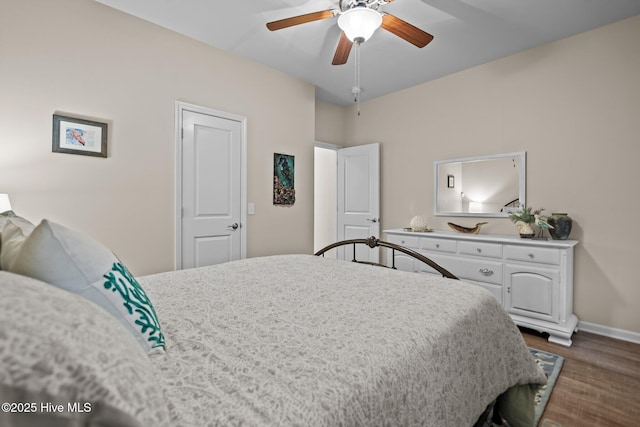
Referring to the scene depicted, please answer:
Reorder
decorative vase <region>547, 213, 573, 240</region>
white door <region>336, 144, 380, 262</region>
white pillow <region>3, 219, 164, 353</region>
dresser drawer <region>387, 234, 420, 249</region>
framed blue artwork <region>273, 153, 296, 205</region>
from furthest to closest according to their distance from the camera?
white door <region>336, 144, 380, 262</region>
framed blue artwork <region>273, 153, 296, 205</region>
dresser drawer <region>387, 234, 420, 249</region>
decorative vase <region>547, 213, 573, 240</region>
white pillow <region>3, 219, 164, 353</region>

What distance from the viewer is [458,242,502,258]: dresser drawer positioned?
117 inches

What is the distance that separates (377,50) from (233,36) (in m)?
1.46

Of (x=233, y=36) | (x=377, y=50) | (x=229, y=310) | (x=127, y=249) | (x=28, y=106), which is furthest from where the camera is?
(x=377, y=50)

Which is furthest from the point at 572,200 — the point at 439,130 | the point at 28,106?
the point at 28,106

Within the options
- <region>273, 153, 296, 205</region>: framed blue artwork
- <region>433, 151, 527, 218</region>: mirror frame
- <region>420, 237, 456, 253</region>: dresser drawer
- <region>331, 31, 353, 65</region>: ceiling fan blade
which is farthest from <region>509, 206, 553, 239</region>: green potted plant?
<region>273, 153, 296, 205</region>: framed blue artwork

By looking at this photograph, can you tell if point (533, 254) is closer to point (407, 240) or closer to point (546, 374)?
point (546, 374)

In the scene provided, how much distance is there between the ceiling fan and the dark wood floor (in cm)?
253

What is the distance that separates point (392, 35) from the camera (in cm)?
287

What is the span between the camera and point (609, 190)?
276 cm

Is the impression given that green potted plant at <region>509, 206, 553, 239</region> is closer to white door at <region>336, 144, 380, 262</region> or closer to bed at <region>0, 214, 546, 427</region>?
white door at <region>336, 144, 380, 262</region>

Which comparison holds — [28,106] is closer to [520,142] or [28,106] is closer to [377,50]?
[377,50]

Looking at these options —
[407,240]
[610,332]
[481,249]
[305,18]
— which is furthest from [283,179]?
[610,332]

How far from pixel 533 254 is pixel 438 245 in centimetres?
89

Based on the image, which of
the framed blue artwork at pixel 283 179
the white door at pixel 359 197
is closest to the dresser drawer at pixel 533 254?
the white door at pixel 359 197
